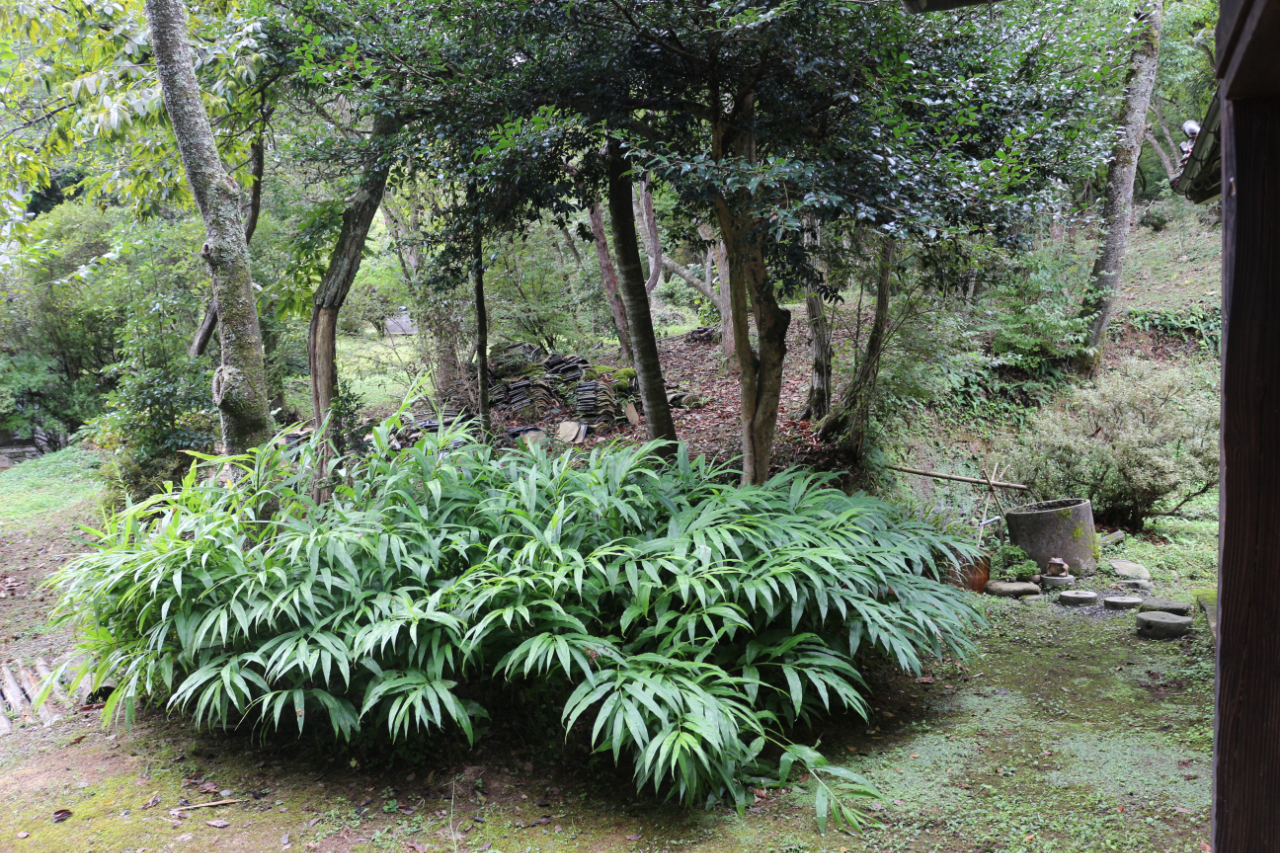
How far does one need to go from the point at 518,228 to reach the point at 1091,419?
554 centimetres

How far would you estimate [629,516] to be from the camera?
12.3 feet

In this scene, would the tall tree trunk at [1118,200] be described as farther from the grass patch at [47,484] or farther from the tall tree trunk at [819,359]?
the grass patch at [47,484]

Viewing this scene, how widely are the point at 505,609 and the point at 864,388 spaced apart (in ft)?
15.7

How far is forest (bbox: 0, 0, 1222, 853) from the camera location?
297 cm

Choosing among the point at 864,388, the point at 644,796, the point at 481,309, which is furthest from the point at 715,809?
the point at 481,309

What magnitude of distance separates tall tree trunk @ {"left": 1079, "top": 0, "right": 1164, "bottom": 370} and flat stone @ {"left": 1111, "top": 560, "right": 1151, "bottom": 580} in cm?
440

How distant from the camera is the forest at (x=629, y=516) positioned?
297 centimetres

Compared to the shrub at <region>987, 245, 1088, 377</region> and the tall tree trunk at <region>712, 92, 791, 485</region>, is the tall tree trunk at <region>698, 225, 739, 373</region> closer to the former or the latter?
the shrub at <region>987, 245, 1088, 377</region>

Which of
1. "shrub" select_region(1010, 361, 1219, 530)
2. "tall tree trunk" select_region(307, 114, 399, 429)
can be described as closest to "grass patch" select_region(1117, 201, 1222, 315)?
"shrub" select_region(1010, 361, 1219, 530)

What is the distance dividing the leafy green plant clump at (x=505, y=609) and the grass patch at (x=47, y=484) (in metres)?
6.79

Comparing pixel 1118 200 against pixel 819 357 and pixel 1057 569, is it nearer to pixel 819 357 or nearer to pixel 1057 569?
pixel 819 357

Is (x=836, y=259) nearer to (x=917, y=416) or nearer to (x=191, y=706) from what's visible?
(x=917, y=416)

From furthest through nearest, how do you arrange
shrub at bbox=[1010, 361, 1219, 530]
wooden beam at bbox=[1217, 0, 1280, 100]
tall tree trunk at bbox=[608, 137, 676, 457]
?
1. shrub at bbox=[1010, 361, 1219, 530]
2. tall tree trunk at bbox=[608, 137, 676, 457]
3. wooden beam at bbox=[1217, 0, 1280, 100]

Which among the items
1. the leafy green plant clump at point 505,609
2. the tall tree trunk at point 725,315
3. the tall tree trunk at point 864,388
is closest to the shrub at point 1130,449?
the tall tree trunk at point 864,388
